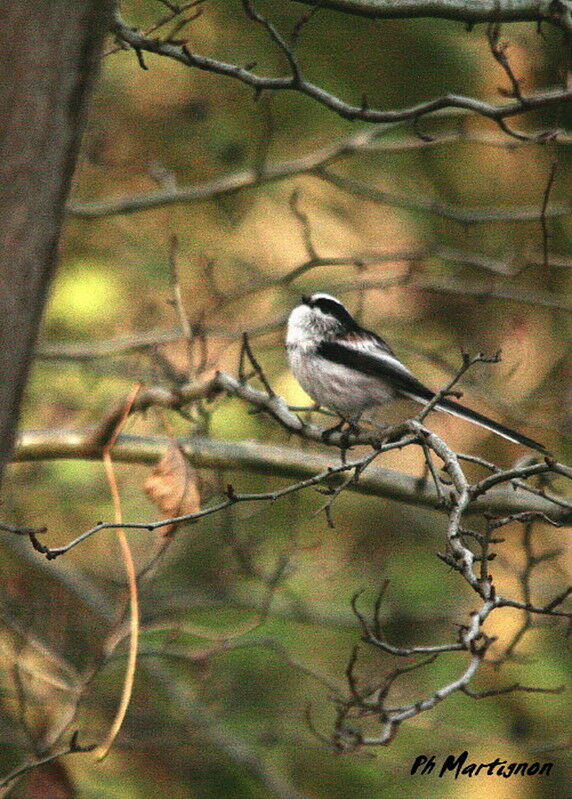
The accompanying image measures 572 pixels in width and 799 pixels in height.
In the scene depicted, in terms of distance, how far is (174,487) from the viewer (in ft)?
16.5

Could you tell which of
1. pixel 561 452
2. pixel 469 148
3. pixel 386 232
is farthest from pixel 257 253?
pixel 561 452

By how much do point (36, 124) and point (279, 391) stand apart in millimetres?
6942

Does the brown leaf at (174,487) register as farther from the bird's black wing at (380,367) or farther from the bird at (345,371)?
the bird's black wing at (380,367)

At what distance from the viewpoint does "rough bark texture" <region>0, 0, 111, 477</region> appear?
2410mm

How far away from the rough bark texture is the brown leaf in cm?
242

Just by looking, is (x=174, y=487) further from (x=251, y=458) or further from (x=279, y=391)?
(x=279, y=391)

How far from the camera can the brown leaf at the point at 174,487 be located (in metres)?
4.93

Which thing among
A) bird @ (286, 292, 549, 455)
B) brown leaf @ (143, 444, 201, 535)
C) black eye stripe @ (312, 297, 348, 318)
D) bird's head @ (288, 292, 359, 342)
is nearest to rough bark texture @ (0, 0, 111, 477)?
brown leaf @ (143, 444, 201, 535)

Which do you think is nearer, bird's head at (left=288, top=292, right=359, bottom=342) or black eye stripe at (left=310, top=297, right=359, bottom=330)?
bird's head at (left=288, top=292, right=359, bottom=342)

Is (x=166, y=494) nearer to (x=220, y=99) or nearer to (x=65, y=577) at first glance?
(x=65, y=577)

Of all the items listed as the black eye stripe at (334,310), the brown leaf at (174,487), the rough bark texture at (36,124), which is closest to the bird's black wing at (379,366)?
the black eye stripe at (334,310)

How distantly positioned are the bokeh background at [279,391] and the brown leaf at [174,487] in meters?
1.35

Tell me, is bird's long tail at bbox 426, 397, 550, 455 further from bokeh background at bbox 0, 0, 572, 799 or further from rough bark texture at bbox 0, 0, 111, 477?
rough bark texture at bbox 0, 0, 111, 477

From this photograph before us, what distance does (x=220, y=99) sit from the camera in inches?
433
